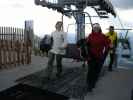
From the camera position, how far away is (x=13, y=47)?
15.5 meters

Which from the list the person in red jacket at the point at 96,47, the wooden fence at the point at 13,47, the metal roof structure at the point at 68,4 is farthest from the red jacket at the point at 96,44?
the metal roof structure at the point at 68,4

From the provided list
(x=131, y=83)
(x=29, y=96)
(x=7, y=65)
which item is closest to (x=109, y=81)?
(x=131, y=83)

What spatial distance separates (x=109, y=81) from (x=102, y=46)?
256 cm

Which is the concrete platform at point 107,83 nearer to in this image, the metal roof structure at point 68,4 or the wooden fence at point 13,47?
the wooden fence at point 13,47

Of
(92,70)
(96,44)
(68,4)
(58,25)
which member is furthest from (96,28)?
(68,4)

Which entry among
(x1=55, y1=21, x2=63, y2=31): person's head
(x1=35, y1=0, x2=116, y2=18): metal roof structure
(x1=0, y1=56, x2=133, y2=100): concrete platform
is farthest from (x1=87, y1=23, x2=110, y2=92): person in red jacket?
(x1=35, y1=0, x2=116, y2=18): metal roof structure

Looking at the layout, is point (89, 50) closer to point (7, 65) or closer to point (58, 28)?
point (58, 28)

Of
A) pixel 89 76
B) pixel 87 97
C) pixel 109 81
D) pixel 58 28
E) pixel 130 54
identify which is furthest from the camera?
pixel 130 54

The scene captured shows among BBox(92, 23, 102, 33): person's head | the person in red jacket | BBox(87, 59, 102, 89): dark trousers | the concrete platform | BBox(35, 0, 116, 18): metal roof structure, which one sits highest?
BBox(35, 0, 116, 18): metal roof structure

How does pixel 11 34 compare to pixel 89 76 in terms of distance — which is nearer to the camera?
pixel 89 76

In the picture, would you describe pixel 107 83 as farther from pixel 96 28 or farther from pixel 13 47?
pixel 13 47

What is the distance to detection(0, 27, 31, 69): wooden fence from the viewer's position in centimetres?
1488

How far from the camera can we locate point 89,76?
10.1 metres

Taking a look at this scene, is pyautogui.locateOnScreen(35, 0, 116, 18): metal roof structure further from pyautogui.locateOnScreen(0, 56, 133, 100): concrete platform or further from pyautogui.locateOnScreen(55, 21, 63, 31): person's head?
pyautogui.locateOnScreen(55, 21, 63, 31): person's head
